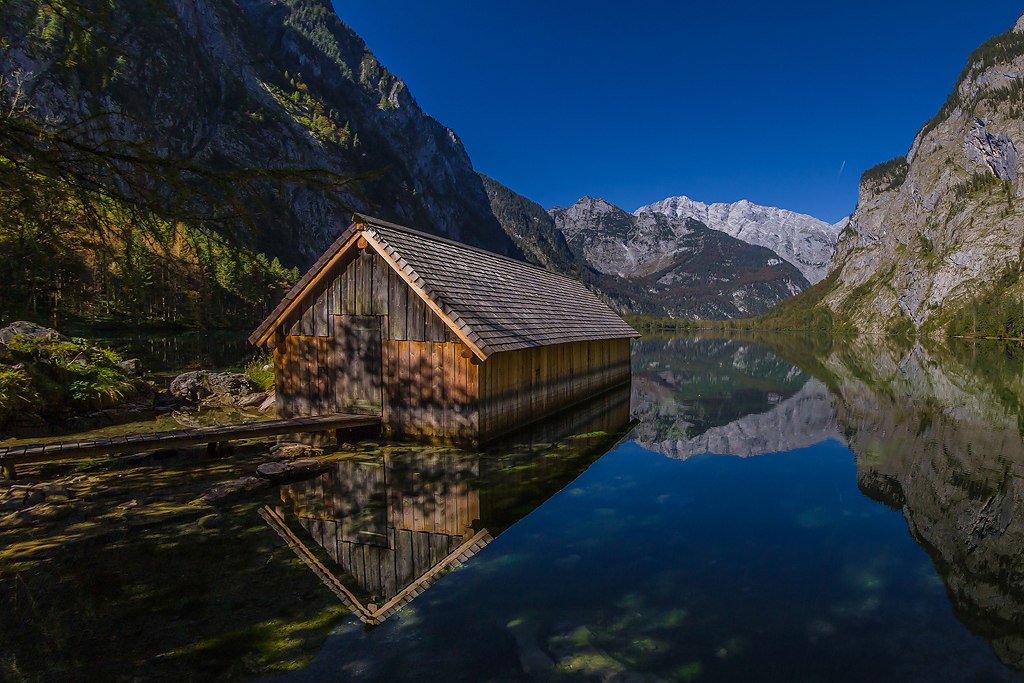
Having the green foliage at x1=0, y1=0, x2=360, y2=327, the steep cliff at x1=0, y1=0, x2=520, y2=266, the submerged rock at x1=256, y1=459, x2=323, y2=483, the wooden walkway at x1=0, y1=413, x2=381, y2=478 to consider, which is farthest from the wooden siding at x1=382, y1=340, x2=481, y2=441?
the steep cliff at x1=0, y1=0, x2=520, y2=266

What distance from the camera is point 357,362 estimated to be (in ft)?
42.0

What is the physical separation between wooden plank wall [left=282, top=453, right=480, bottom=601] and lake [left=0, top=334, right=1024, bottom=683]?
5 cm

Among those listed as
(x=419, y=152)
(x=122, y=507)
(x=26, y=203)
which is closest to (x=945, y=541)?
(x=26, y=203)

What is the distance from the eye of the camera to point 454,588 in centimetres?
589

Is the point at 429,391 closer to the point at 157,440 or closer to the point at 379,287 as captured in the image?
the point at 379,287

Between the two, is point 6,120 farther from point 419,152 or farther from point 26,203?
point 419,152

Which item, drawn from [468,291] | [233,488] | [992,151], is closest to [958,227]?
[992,151]

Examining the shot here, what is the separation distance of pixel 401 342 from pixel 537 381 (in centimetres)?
505

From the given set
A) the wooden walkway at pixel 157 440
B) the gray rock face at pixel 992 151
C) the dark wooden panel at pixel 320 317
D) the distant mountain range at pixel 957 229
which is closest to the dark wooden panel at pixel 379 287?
the dark wooden panel at pixel 320 317

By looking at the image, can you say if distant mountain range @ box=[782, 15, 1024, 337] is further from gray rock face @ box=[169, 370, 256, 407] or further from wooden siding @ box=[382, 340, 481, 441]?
gray rock face @ box=[169, 370, 256, 407]

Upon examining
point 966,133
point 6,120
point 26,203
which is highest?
point 966,133

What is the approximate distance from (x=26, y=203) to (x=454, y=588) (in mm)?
5671

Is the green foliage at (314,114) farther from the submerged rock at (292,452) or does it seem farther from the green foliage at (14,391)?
the submerged rock at (292,452)

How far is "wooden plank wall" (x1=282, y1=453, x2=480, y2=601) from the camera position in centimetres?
634
